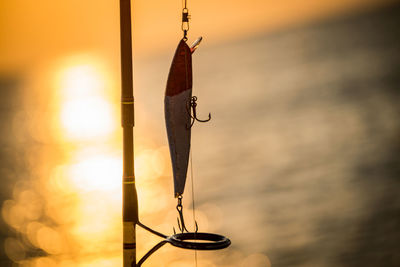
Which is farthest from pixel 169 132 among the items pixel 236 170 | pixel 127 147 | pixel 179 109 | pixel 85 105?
pixel 85 105

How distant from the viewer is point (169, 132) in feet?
20.3

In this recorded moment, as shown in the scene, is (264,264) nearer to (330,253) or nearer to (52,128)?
(330,253)

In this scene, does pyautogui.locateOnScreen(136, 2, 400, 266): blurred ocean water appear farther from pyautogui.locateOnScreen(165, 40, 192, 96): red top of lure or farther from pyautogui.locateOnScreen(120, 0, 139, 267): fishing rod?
pyautogui.locateOnScreen(165, 40, 192, 96): red top of lure

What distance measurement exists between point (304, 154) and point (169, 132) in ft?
59.1

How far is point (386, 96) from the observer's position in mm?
32594

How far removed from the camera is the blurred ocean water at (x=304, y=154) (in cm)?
1563

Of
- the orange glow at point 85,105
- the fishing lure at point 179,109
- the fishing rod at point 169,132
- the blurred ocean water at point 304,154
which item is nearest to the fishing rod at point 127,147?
the fishing rod at point 169,132

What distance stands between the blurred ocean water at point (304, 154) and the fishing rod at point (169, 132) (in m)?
8.88

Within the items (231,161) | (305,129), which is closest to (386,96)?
(305,129)

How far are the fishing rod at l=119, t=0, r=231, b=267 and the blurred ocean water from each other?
350 inches

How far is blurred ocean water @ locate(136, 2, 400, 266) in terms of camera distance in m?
15.6

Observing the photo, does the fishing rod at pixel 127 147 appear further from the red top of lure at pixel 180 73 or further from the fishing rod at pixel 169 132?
the red top of lure at pixel 180 73

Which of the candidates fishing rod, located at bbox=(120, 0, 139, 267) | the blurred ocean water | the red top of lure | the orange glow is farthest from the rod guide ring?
the orange glow

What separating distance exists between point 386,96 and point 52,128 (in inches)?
795
